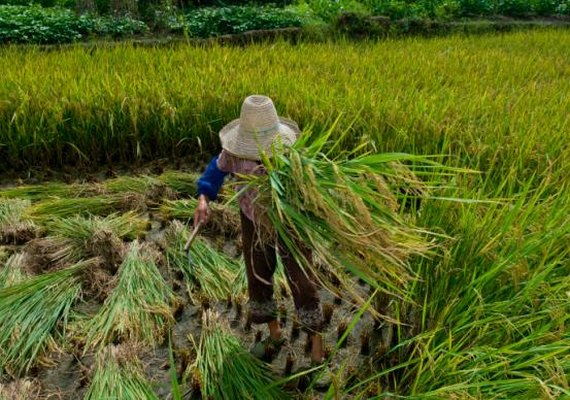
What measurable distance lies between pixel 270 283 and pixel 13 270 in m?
1.03

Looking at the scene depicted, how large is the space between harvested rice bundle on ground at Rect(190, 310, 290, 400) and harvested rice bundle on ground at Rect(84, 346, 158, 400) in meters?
0.15

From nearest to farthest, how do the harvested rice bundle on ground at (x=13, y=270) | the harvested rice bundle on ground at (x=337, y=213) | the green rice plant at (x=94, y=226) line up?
1. the harvested rice bundle on ground at (x=337, y=213)
2. the harvested rice bundle on ground at (x=13, y=270)
3. the green rice plant at (x=94, y=226)

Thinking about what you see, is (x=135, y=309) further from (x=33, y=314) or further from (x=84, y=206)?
(x=84, y=206)

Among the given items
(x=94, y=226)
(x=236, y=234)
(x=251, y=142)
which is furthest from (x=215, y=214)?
(x=251, y=142)

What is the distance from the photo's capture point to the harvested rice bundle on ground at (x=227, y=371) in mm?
1502

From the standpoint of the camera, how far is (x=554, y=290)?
152 centimetres

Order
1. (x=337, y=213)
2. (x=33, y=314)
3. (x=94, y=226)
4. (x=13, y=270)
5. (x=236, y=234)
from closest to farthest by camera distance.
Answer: (x=337, y=213), (x=33, y=314), (x=13, y=270), (x=94, y=226), (x=236, y=234)

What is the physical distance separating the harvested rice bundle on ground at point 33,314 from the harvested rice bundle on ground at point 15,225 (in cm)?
39

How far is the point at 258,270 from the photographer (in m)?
1.59

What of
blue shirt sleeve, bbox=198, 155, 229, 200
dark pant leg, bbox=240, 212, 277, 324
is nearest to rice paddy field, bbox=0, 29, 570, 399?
dark pant leg, bbox=240, 212, 277, 324

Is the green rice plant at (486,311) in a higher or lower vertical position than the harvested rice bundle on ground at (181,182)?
higher

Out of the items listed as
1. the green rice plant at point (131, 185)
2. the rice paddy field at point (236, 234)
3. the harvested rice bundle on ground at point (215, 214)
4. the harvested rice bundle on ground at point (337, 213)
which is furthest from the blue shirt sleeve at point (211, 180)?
the green rice plant at point (131, 185)

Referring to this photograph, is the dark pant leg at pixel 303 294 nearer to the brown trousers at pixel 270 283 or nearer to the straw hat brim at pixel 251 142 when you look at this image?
the brown trousers at pixel 270 283

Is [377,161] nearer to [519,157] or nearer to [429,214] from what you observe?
[429,214]
